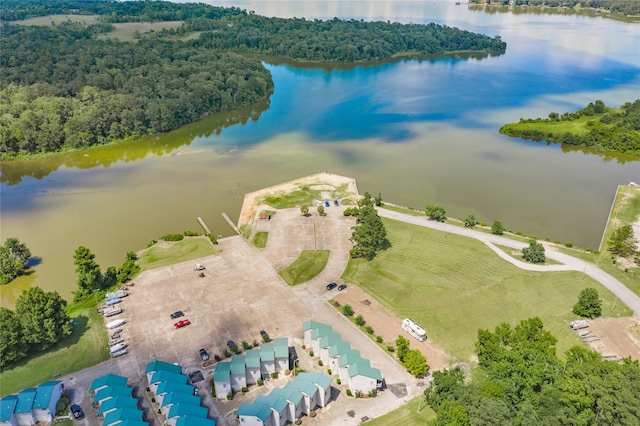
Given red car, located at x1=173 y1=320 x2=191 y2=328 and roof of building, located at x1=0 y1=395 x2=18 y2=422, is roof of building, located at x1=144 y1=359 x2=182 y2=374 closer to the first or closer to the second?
A: red car, located at x1=173 y1=320 x2=191 y2=328

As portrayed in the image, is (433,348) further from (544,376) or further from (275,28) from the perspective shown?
(275,28)

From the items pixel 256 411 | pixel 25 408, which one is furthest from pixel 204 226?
pixel 256 411

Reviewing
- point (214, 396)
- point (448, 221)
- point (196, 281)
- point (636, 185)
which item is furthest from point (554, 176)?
point (214, 396)

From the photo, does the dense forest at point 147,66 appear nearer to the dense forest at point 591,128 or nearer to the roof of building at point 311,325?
the dense forest at point 591,128

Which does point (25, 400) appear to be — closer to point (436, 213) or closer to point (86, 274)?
point (86, 274)

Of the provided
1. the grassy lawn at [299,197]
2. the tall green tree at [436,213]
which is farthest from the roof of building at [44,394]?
the tall green tree at [436,213]

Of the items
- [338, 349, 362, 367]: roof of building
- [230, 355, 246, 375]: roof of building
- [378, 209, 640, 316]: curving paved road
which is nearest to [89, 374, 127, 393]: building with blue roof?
[230, 355, 246, 375]: roof of building
